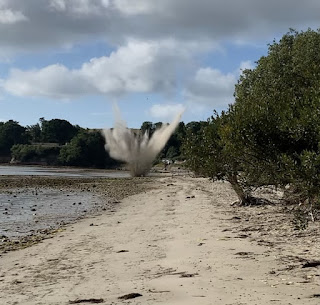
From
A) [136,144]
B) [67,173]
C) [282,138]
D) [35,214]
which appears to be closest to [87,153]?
[67,173]

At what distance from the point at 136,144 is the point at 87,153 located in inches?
3100

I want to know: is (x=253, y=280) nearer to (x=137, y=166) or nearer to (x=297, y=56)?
(x=297, y=56)

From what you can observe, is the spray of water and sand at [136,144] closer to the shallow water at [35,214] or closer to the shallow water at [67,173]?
the shallow water at [67,173]

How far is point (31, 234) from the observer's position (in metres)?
20.9

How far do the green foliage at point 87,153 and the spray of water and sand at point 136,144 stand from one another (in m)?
72.5

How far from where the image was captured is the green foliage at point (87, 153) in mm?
165750

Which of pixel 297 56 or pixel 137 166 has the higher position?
pixel 297 56

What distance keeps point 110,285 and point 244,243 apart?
582cm

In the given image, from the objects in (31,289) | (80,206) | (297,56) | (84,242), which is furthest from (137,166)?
(31,289)

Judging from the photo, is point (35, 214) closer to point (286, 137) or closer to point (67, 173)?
point (286, 137)

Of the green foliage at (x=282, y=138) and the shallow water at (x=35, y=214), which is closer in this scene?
the green foliage at (x=282, y=138)

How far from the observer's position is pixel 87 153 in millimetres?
166500

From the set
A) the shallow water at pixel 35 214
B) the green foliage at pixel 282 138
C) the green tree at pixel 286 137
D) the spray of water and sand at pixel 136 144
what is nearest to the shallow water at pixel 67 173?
the spray of water and sand at pixel 136 144

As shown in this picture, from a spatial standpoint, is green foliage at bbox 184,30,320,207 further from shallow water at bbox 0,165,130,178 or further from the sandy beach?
shallow water at bbox 0,165,130,178
